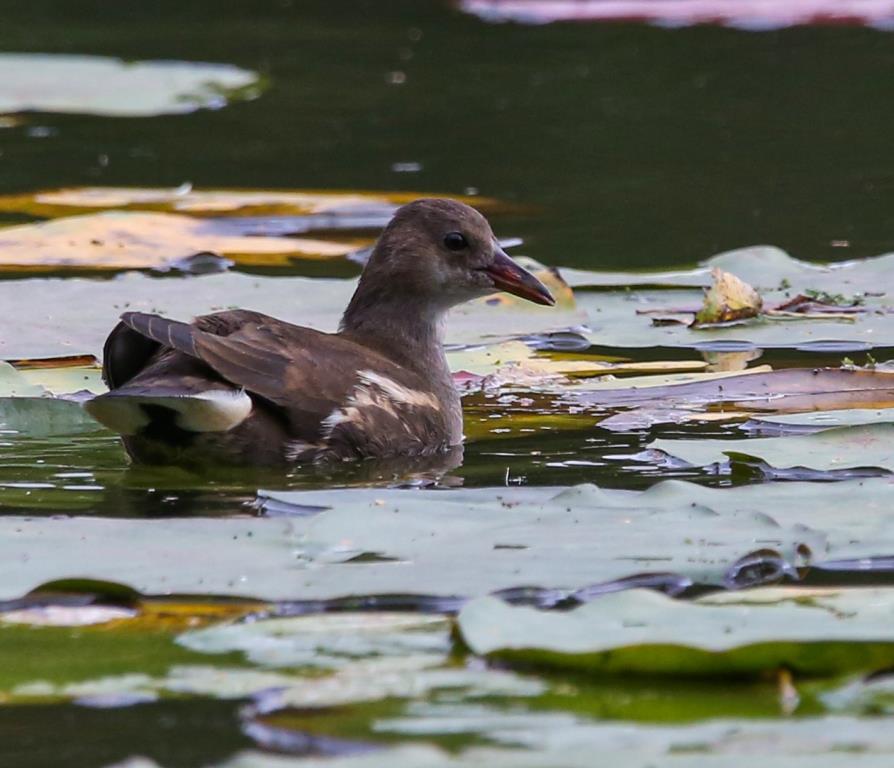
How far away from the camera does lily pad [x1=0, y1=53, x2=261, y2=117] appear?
12320 millimetres

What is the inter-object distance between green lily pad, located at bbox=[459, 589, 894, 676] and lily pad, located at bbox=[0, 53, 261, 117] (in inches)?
374

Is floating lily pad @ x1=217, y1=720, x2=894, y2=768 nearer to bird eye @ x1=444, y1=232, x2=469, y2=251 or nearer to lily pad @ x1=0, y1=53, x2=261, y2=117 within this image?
bird eye @ x1=444, y1=232, x2=469, y2=251

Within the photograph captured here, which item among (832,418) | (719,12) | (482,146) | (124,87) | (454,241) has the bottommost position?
(832,418)

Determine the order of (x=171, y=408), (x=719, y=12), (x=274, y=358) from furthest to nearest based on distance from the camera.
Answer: (x=719, y=12)
(x=274, y=358)
(x=171, y=408)

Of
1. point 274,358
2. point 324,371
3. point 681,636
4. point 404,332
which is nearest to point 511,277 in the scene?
point 404,332

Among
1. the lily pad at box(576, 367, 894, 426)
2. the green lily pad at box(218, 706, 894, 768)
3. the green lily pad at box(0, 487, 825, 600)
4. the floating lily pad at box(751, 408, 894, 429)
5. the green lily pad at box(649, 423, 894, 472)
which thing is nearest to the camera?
the green lily pad at box(218, 706, 894, 768)

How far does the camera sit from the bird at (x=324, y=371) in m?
4.75

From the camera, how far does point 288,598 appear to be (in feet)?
11.0

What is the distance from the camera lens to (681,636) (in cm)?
296

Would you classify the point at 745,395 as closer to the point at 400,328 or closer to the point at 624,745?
the point at 400,328

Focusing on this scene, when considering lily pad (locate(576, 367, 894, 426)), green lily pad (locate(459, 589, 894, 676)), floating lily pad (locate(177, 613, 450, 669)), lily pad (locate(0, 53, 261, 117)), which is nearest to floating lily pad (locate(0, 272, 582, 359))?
lily pad (locate(576, 367, 894, 426))

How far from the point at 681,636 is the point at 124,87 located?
1032 centimetres

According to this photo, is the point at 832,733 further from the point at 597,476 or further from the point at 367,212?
the point at 367,212

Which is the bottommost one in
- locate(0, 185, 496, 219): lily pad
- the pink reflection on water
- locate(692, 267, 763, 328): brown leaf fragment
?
locate(692, 267, 763, 328): brown leaf fragment
